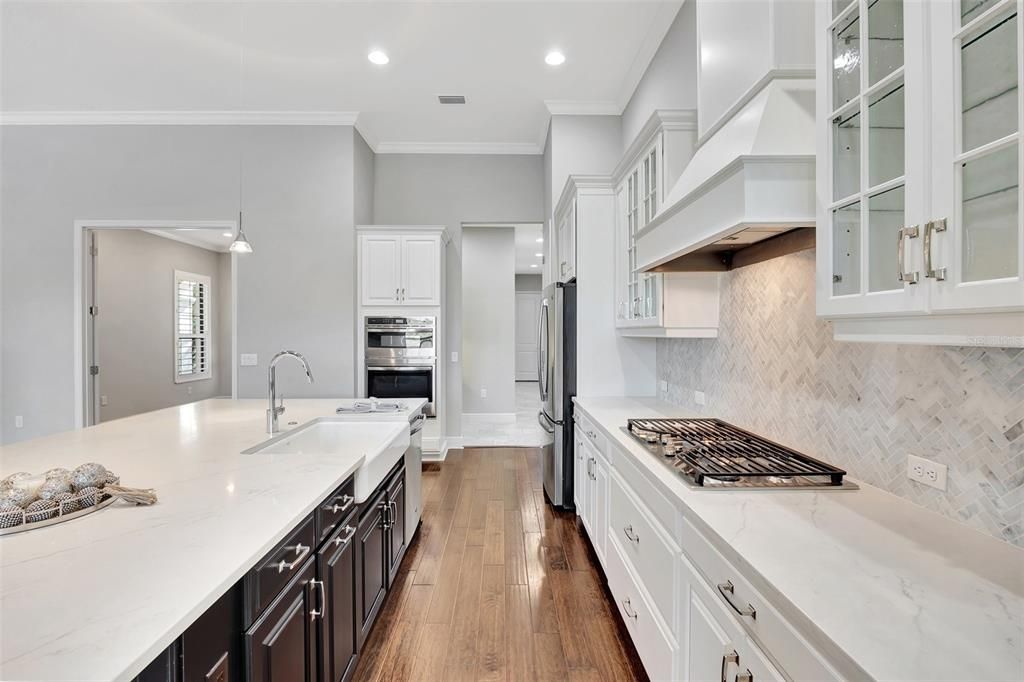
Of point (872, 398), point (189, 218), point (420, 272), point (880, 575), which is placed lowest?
point (880, 575)

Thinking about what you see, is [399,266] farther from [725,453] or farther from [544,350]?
[725,453]

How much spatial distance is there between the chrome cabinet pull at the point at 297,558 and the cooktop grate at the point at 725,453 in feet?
3.82

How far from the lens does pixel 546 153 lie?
4898 millimetres

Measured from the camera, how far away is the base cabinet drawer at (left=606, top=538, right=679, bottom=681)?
4.89 feet

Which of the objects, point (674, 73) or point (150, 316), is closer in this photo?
point (674, 73)

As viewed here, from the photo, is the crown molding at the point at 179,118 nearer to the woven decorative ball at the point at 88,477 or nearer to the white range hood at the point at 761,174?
the white range hood at the point at 761,174

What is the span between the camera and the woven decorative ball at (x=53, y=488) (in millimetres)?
1172

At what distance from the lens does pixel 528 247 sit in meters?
9.07

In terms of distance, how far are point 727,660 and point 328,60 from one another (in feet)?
14.0

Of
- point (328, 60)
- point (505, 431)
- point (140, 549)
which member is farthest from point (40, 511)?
point (505, 431)

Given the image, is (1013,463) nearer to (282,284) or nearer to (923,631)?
(923,631)

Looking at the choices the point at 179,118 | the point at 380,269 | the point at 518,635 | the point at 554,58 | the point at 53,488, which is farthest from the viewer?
the point at 380,269

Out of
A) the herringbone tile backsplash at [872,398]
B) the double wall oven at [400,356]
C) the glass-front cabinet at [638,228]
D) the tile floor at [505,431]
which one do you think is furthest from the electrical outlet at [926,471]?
the double wall oven at [400,356]

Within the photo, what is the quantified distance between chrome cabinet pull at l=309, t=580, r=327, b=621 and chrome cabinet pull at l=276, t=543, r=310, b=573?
0.40ft
